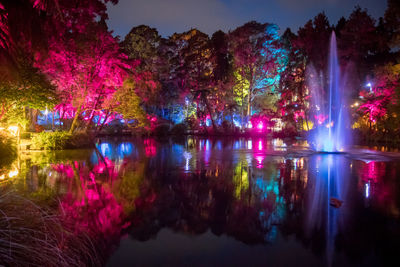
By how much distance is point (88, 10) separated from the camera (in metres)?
18.2

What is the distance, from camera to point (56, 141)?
59.3ft

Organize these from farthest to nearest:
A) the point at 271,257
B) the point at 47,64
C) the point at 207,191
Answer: the point at 47,64 < the point at 207,191 < the point at 271,257

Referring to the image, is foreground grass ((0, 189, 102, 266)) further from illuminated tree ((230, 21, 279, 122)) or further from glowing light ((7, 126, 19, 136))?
illuminated tree ((230, 21, 279, 122))

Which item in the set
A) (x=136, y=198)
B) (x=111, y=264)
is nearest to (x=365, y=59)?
(x=136, y=198)

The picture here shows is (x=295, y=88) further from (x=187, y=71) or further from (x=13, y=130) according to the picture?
(x=13, y=130)

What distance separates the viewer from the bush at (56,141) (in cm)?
1775

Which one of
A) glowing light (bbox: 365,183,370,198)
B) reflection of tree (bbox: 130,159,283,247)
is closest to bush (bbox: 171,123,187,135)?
reflection of tree (bbox: 130,159,283,247)

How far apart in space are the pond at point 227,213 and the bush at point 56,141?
311 inches

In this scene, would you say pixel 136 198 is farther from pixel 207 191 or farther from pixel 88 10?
pixel 88 10

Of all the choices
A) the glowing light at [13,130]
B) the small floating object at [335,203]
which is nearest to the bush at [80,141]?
the glowing light at [13,130]

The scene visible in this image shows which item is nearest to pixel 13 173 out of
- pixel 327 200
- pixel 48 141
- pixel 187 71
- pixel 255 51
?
pixel 48 141

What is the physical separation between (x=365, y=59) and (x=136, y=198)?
3299 centimetres

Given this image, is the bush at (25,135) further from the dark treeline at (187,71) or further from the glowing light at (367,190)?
the glowing light at (367,190)

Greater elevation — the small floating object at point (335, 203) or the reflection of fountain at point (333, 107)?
the reflection of fountain at point (333, 107)
